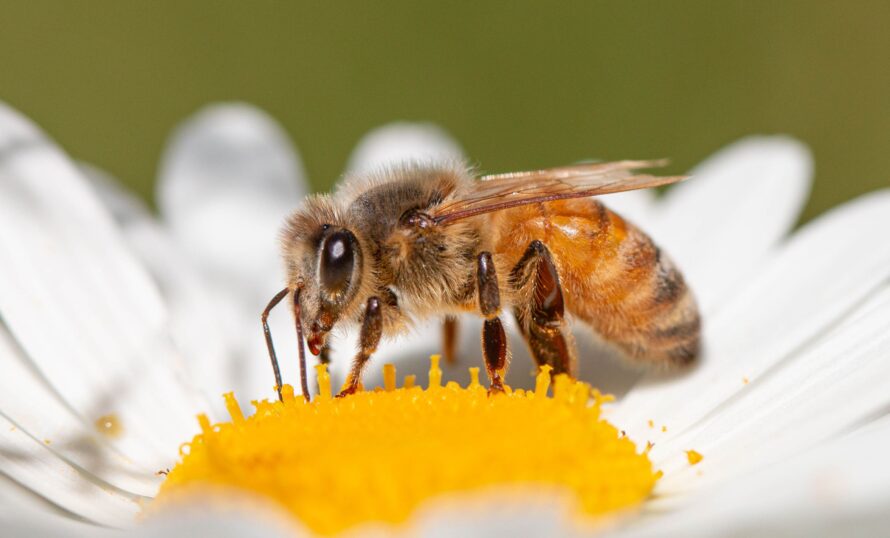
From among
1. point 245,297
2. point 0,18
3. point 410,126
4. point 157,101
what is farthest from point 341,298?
point 0,18

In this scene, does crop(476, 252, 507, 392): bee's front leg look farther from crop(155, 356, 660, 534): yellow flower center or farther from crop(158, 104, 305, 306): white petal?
crop(158, 104, 305, 306): white petal

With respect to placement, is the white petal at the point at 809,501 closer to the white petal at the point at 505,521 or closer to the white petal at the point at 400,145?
the white petal at the point at 505,521

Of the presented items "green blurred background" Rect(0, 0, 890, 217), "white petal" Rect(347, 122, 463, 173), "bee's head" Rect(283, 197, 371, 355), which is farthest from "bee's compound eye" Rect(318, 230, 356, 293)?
"green blurred background" Rect(0, 0, 890, 217)

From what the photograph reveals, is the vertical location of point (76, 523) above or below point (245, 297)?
below

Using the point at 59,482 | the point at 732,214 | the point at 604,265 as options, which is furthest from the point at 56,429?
the point at 732,214

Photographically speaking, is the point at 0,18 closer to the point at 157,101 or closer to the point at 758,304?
the point at 157,101

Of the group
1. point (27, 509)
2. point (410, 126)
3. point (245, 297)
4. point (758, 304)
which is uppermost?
point (410, 126)

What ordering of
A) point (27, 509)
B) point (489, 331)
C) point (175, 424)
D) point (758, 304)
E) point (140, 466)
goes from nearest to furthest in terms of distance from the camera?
point (27, 509)
point (489, 331)
point (140, 466)
point (175, 424)
point (758, 304)
